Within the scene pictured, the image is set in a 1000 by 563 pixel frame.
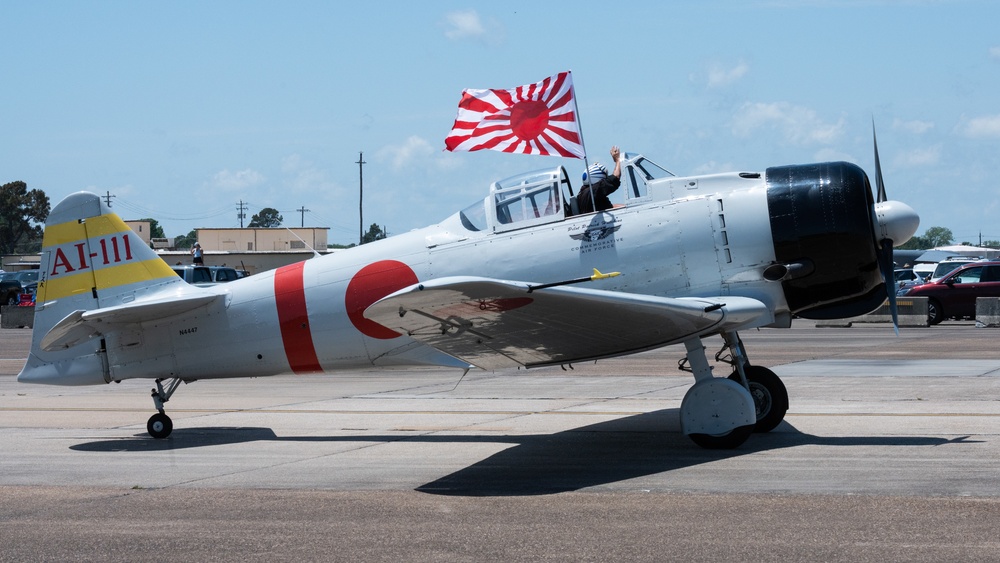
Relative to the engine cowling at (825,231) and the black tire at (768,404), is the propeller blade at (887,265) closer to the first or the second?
the engine cowling at (825,231)

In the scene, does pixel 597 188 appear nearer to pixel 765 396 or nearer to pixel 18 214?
pixel 765 396

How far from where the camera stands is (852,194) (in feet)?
33.2

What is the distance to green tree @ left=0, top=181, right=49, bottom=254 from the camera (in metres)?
109

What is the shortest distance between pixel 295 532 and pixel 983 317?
91.6 ft

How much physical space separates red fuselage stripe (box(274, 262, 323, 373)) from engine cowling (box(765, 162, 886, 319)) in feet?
16.0

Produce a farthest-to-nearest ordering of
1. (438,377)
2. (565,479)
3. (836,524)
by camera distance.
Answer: (438,377) < (565,479) < (836,524)

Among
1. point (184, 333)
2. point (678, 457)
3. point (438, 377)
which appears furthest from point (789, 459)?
point (438, 377)

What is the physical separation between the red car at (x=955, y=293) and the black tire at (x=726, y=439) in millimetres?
23878

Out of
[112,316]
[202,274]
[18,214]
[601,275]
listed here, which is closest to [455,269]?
[601,275]

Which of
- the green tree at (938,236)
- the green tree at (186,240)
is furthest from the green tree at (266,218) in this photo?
the green tree at (938,236)

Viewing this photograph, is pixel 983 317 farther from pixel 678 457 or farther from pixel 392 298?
pixel 392 298

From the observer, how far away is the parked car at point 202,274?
108 feet

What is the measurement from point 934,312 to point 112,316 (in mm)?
26146

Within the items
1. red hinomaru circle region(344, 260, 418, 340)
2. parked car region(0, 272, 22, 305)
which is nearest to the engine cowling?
red hinomaru circle region(344, 260, 418, 340)
